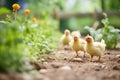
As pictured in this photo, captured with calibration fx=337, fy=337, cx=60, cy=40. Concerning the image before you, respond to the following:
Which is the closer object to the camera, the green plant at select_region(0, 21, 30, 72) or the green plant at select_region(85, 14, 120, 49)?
the green plant at select_region(0, 21, 30, 72)

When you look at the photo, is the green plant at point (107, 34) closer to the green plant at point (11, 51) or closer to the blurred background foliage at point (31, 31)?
the blurred background foliage at point (31, 31)

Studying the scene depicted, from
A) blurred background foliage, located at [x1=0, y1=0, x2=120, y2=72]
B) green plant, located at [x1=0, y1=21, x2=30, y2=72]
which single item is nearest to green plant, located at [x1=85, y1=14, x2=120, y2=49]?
blurred background foliage, located at [x1=0, y1=0, x2=120, y2=72]

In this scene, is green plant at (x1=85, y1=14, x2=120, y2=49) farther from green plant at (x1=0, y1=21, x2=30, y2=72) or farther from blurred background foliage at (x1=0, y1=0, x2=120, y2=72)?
green plant at (x1=0, y1=21, x2=30, y2=72)

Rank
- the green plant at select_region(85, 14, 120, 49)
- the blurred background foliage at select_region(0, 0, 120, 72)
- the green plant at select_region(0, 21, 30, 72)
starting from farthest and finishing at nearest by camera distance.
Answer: the green plant at select_region(85, 14, 120, 49), the blurred background foliage at select_region(0, 0, 120, 72), the green plant at select_region(0, 21, 30, 72)

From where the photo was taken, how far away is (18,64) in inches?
162

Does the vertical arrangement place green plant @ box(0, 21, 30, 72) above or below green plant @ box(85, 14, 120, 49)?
below

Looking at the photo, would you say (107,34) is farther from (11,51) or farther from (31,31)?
(11,51)

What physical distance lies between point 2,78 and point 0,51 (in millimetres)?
375

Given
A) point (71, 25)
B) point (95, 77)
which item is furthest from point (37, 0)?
point (95, 77)

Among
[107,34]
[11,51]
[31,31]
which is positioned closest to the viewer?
[11,51]

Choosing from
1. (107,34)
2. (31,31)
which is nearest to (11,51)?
(31,31)

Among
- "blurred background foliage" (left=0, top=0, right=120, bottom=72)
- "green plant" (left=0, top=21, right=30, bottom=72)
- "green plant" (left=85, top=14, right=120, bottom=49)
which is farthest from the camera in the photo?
"green plant" (left=85, top=14, right=120, bottom=49)

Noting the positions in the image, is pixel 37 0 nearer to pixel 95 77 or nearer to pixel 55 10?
pixel 55 10

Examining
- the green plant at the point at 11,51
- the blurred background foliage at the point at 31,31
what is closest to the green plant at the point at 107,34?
the blurred background foliage at the point at 31,31
